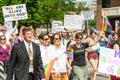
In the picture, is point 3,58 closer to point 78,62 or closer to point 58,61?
point 78,62

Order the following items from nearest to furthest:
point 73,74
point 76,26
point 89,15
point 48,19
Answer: point 73,74, point 76,26, point 89,15, point 48,19

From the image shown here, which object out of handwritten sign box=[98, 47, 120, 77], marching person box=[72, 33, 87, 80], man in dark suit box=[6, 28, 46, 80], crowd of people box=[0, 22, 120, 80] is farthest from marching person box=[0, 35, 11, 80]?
man in dark suit box=[6, 28, 46, 80]

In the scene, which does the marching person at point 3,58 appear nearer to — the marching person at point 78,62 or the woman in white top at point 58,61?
the marching person at point 78,62

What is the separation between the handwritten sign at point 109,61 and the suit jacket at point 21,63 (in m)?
1.54

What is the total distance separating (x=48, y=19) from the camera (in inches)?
2534

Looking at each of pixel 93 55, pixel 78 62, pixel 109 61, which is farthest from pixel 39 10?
pixel 109 61

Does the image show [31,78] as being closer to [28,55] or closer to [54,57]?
[28,55]

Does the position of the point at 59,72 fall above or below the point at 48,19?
above

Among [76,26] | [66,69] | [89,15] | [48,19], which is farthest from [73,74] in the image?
[48,19]

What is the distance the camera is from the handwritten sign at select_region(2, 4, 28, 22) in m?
17.7

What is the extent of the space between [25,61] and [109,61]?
6.59 ft

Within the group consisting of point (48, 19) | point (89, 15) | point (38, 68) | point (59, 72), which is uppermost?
point (38, 68)

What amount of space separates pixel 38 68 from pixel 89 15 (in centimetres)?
1996

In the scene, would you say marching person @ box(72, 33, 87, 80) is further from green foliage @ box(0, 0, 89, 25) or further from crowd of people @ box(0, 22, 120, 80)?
green foliage @ box(0, 0, 89, 25)
